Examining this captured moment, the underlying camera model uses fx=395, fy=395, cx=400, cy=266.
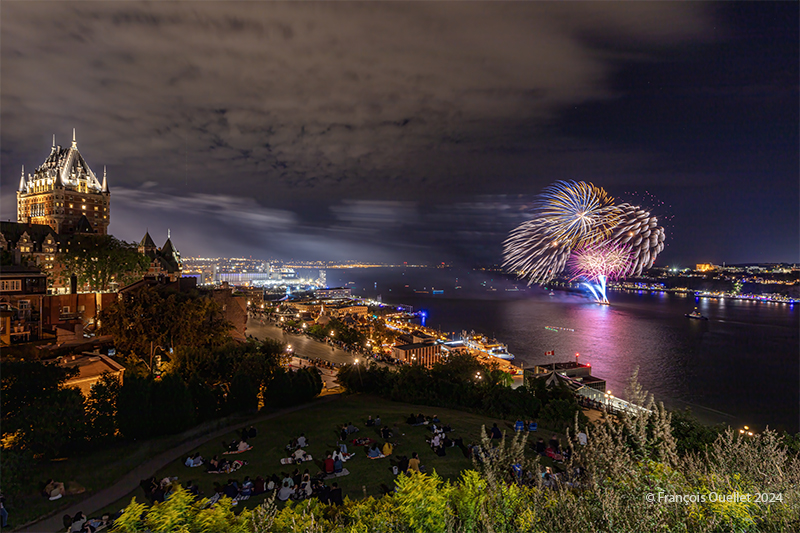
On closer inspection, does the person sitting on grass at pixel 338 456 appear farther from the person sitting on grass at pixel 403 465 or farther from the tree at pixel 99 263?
the tree at pixel 99 263

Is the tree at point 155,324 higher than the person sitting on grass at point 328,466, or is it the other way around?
the tree at point 155,324

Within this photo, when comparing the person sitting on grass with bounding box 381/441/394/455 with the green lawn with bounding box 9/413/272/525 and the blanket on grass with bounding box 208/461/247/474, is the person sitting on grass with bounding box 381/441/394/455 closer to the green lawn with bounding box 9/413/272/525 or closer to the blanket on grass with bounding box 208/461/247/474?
the blanket on grass with bounding box 208/461/247/474

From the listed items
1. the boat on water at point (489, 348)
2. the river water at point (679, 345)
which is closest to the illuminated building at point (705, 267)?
the river water at point (679, 345)

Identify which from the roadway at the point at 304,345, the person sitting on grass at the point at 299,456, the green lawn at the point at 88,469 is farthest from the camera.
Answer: the roadway at the point at 304,345

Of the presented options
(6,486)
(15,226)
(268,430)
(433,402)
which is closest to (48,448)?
(6,486)

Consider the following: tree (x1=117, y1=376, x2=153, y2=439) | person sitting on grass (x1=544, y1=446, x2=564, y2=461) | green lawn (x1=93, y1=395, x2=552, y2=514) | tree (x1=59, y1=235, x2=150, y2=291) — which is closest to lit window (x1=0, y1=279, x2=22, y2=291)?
tree (x1=59, y1=235, x2=150, y2=291)

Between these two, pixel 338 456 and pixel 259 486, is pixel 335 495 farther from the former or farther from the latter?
pixel 259 486
